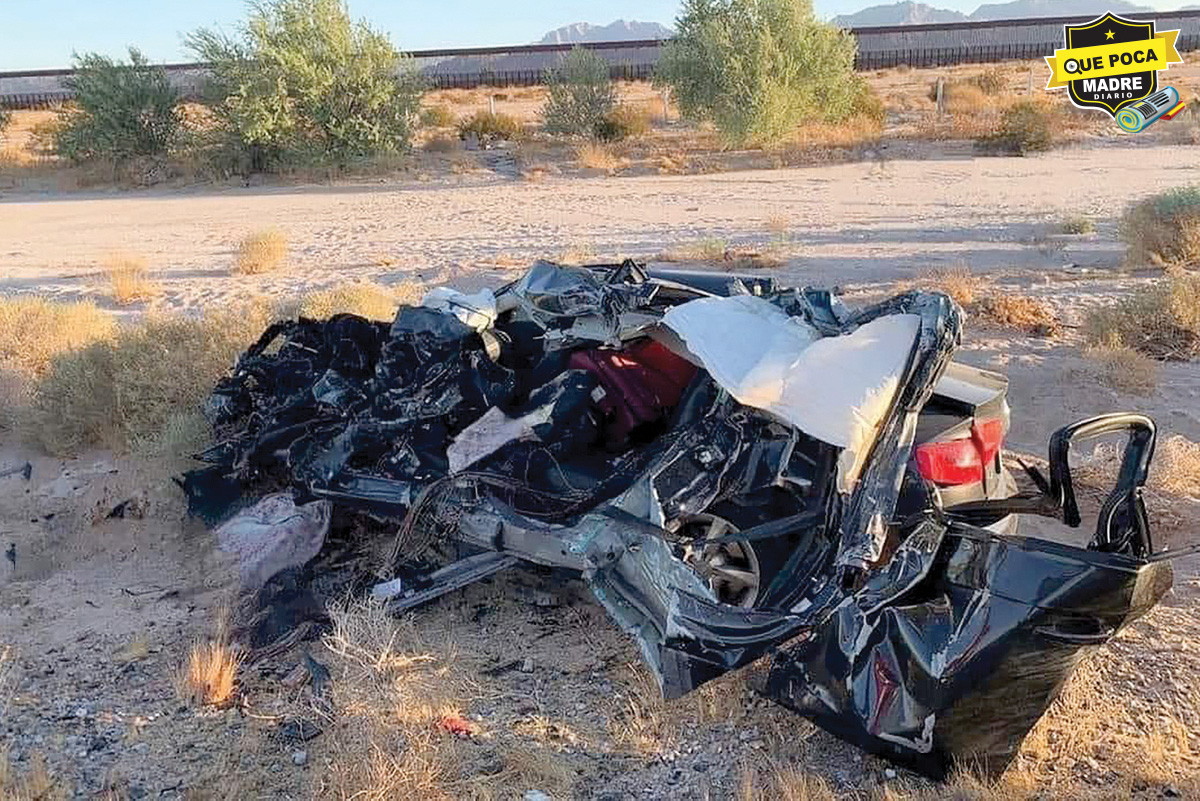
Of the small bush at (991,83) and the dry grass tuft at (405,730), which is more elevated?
Answer: the small bush at (991,83)

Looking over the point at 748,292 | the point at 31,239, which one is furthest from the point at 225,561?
the point at 31,239

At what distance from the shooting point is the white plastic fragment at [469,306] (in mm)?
5387

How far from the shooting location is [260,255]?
14.4m

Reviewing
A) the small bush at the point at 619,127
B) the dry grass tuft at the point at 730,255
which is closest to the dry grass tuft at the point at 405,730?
the dry grass tuft at the point at 730,255

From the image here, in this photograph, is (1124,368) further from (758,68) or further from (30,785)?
(758,68)

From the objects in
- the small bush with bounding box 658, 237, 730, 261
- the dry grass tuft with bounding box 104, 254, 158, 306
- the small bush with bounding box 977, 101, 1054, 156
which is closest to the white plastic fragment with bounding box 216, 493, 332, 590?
the dry grass tuft with bounding box 104, 254, 158, 306

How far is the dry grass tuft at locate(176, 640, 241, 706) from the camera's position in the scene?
3.99 metres

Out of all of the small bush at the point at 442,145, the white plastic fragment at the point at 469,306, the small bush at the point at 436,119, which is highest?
the small bush at the point at 436,119

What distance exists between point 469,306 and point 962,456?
2.92 m

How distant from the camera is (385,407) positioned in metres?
4.95

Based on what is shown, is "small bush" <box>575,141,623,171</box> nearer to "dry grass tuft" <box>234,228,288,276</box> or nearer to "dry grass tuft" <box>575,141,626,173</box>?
"dry grass tuft" <box>575,141,626,173</box>

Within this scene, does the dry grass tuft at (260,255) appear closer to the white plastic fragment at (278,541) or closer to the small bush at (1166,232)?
the white plastic fragment at (278,541)

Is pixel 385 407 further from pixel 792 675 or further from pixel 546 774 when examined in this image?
pixel 792 675

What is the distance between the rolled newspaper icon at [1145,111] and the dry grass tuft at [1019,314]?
62.3ft
